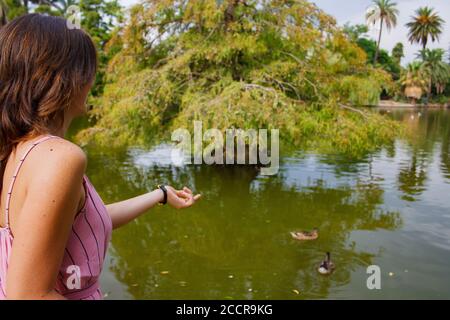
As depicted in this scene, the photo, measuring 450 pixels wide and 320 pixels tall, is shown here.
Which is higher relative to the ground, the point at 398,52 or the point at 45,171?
the point at 398,52

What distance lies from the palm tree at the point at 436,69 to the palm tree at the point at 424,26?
4.06 m

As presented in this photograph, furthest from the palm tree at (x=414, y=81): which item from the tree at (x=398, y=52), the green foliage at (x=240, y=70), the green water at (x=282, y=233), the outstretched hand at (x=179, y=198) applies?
the outstretched hand at (x=179, y=198)

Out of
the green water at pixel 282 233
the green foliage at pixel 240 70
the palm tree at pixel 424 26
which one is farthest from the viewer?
the palm tree at pixel 424 26

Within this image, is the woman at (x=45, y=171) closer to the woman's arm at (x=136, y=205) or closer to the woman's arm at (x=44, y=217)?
the woman's arm at (x=44, y=217)

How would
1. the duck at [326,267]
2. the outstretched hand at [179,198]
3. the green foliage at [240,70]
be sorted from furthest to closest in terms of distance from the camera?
the green foliage at [240,70]
the duck at [326,267]
the outstretched hand at [179,198]

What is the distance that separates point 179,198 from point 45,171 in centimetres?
83

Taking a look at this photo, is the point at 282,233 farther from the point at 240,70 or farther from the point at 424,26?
the point at 424,26

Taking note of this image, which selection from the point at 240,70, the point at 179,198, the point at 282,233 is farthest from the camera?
the point at 240,70

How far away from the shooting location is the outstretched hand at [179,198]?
1.58 metres

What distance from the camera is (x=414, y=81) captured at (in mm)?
42688

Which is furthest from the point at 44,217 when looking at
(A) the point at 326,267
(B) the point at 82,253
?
(A) the point at 326,267

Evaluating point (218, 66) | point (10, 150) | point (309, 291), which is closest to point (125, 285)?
point (309, 291)

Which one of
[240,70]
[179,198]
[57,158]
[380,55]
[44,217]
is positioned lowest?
[179,198]

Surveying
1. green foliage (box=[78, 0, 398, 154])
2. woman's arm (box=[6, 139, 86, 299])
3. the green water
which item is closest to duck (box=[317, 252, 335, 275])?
the green water
